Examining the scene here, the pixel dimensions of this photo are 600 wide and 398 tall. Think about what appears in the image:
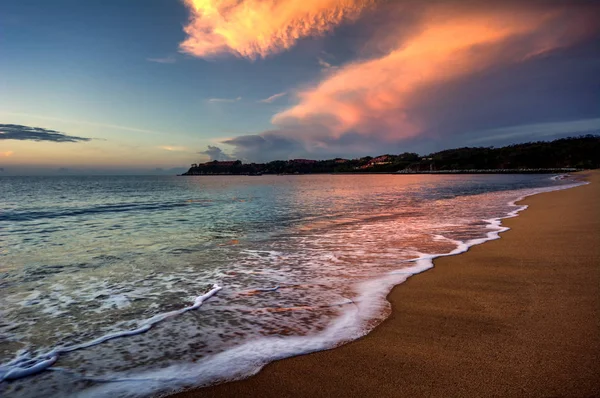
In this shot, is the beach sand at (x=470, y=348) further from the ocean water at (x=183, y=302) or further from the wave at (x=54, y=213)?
the wave at (x=54, y=213)

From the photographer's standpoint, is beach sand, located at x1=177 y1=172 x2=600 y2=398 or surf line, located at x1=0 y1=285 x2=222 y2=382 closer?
beach sand, located at x1=177 y1=172 x2=600 y2=398

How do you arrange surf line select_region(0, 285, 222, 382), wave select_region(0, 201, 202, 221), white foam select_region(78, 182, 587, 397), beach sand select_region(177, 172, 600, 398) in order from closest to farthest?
beach sand select_region(177, 172, 600, 398) < white foam select_region(78, 182, 587, 397) < surf line select_region(0, 285, 222, 382) < wave select_region(0, 201, 202, 221)

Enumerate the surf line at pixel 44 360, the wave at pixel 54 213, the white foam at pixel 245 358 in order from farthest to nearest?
the wave at pixel 54 213, the surf line at pixel 44 360, the white foam at pixel 245 358

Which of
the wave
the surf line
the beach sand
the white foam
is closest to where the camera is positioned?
the beach sand

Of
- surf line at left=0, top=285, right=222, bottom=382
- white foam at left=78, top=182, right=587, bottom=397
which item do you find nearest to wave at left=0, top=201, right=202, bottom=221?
surf line at left=0, top=285, right=222, bottom=382

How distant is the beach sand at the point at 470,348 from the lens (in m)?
2.88

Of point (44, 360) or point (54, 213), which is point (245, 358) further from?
point (54, 213)

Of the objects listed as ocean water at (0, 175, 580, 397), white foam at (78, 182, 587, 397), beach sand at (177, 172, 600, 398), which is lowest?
ocean water at (0, 175, 580, 397)

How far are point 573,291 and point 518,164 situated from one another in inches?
8715

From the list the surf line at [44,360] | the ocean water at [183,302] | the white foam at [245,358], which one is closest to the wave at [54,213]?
the ocean water at [183,302]

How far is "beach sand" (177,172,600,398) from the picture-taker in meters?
2.88

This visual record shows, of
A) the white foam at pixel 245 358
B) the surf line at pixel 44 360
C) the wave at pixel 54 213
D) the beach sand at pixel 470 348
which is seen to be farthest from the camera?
the wave at pixel 54 213

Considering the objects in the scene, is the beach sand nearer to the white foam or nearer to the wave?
the white foam

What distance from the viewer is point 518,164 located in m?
189
